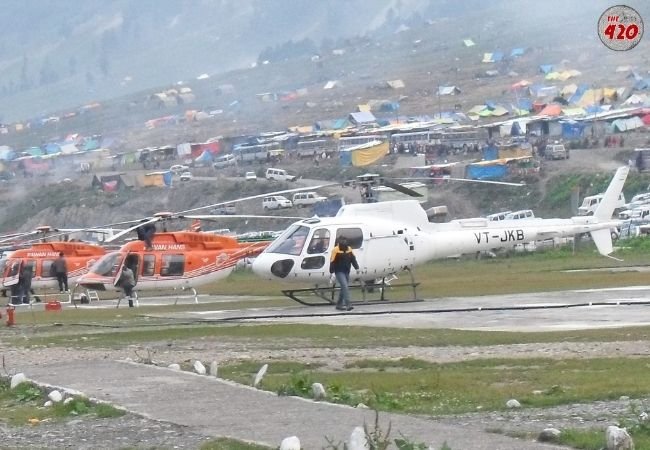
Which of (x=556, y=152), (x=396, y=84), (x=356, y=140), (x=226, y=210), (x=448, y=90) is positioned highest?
(x=396, y=84)

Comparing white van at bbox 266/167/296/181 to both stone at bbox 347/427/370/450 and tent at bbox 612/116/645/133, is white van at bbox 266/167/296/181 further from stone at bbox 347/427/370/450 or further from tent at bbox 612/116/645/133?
stone at bbox 347/427/370/450

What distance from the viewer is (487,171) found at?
313 ft

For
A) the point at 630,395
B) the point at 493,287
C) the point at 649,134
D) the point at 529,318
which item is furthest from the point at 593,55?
the point at 630,395

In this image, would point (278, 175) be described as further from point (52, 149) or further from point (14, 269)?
point (52, 149)

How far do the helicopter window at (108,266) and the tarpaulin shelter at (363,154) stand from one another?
69480 millimetres

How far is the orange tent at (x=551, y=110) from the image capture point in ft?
433

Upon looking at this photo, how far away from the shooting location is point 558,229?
3553 centimetres

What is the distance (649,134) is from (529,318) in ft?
262

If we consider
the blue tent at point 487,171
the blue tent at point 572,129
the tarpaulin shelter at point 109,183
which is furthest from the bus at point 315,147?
the blue tent at point 487,171

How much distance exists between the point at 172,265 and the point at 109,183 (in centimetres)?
7826

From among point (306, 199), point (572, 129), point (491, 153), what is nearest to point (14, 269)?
point (306, 199)

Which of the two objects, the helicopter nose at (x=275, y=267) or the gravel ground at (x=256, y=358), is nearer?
the gravel ground at (x=256, y=358)

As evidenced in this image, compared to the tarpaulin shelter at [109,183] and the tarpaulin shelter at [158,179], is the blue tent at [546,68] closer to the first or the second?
the tarpaulin shelter at [158,179]

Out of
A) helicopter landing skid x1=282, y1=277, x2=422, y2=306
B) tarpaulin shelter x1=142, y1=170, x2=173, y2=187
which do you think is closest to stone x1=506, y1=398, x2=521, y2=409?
helicopter landing skid x1=282, y1=277, x2=422, y2=306
